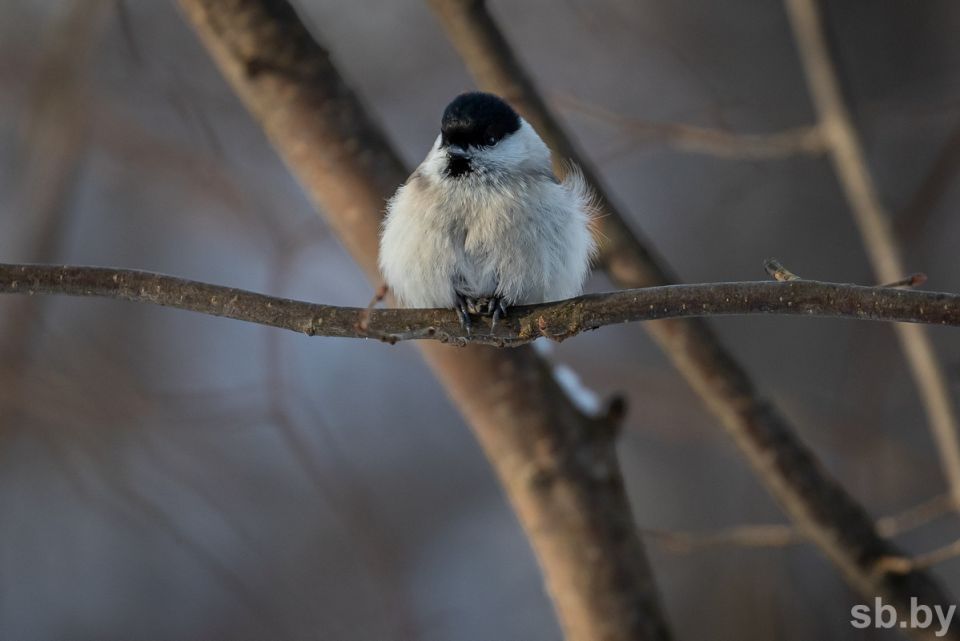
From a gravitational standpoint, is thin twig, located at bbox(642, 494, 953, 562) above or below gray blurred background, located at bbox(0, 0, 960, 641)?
below

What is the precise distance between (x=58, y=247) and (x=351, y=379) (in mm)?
2166

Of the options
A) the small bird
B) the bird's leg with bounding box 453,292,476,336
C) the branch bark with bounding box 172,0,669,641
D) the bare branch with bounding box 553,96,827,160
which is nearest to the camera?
the bird's leg with bounding box 453,292,476,336

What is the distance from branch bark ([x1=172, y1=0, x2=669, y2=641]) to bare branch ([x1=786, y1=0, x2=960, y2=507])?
3.00 feet

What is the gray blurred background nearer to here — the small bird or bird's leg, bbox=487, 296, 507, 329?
the small bird

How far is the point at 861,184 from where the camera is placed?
245 cm

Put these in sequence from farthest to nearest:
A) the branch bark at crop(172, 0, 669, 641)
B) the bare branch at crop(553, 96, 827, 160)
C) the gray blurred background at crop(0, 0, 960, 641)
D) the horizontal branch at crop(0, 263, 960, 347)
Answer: the gray blurred background at crop(0, 0, 960, 641)
the bare branch at crop(553, 96, 827, 160)
the branch bark at crop(172, 0, 669, 641)
the horizontal branch at crop(0, 263, 960, 347)

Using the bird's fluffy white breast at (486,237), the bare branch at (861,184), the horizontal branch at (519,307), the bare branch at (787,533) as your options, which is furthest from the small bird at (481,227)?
the bare branch at (861,184)

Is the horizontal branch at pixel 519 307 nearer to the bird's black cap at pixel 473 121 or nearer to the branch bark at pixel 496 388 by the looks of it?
the bird's black cap at pixel 473 121

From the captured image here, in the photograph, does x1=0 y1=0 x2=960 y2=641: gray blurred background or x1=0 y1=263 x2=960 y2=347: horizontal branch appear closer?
x1=0 y1=263 x2=960 y2=347: horizontal branch

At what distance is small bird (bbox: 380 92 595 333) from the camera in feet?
5.42

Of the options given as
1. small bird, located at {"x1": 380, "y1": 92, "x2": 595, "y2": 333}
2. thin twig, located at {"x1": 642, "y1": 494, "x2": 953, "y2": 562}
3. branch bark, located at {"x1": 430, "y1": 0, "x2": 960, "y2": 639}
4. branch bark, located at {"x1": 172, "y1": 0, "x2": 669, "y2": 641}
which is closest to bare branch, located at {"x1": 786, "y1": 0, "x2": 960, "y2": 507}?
thin twig, located at {"x1": 642, "y1": 494, "x2": 953, "y2": 562}

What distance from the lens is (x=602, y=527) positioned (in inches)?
78.1

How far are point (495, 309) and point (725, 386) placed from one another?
79cm

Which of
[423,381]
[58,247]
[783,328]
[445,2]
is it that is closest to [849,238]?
[783,328]
